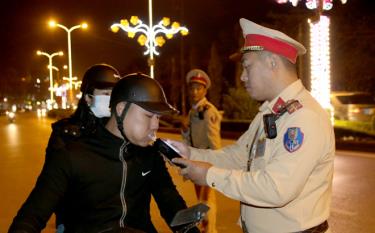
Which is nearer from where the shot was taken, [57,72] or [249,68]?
[249,68]

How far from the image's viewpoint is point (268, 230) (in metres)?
2.54

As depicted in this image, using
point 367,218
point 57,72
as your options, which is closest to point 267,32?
point 367,218

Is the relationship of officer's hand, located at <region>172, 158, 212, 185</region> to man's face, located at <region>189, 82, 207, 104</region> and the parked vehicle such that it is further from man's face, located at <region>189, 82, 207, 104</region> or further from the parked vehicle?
the parked vehicle

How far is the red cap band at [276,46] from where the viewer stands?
101 inches

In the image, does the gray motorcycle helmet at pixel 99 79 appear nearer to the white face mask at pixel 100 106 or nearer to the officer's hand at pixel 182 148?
the white face mask at pixel 100 106

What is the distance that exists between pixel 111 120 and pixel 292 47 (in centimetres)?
99

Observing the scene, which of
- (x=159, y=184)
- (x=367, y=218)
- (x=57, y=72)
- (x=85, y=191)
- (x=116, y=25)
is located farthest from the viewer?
(x=57, y=72)

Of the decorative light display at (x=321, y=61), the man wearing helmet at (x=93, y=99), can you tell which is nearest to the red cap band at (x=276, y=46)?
the man wearing helmet at (x=93, y=99)

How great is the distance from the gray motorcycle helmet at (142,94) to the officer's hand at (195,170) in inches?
11.6

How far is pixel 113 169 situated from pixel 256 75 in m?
0.87

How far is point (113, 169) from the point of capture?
2459 millimetres

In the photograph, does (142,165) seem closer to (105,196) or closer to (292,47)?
(105,196)

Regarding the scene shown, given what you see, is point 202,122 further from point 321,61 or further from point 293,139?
point 321,61

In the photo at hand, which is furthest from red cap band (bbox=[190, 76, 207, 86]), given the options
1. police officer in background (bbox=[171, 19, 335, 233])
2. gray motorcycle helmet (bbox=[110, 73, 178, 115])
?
gray motorcycle helmet (bbox=[110, 73, 178, 115])
